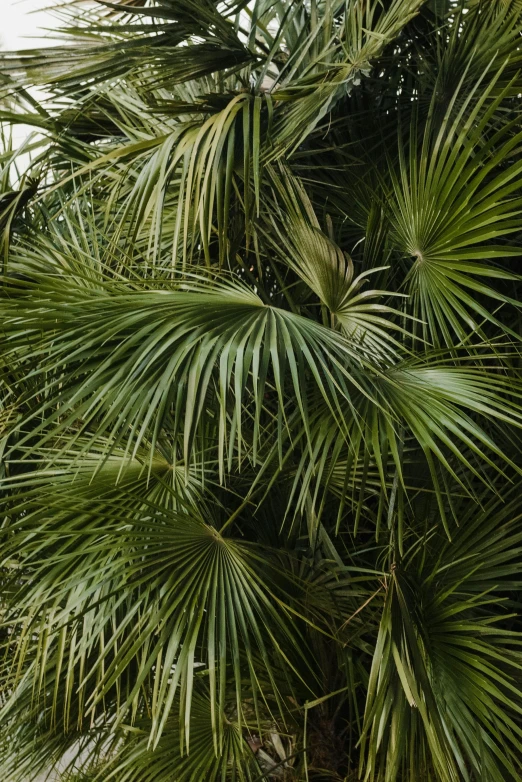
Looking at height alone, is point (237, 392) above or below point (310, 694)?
above

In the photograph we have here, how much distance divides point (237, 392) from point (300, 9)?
892mm

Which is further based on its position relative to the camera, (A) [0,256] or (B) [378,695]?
(A) [0,256]

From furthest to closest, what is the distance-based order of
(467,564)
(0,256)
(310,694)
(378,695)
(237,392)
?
1. (0,256)
2. (310,694)
3. (467,564)
4. (378,695)
5. (237,392)

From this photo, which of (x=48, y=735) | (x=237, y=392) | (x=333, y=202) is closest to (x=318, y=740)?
(x=48, y=735)

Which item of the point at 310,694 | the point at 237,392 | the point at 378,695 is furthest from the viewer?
the point at 310,694

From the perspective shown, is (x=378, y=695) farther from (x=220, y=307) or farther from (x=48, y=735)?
(x=48, y=735)

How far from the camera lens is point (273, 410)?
1.45 meters

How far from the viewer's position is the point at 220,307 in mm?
1064

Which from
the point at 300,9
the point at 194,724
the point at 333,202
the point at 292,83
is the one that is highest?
the point at 300,9

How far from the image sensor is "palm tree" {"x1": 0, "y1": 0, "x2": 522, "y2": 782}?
40.8 inches

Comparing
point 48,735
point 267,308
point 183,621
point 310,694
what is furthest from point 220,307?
point 48,735

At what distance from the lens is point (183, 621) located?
1.10 metres

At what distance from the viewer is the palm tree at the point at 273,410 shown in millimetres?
1035

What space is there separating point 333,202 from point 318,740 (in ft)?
3.16
